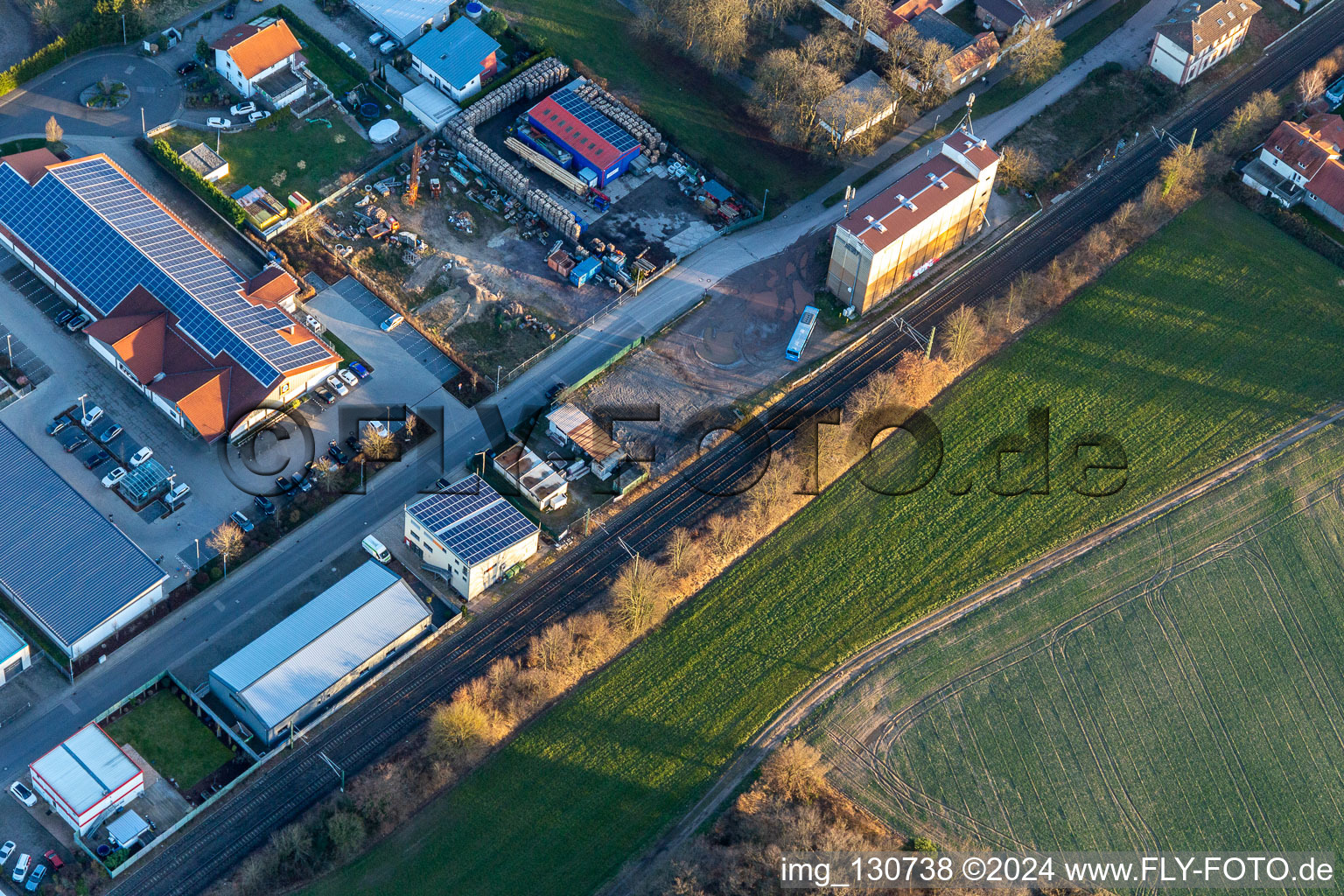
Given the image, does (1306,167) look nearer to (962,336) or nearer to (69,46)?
(962,336)

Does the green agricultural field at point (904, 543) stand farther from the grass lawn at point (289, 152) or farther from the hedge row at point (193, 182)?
the hedge row at point (193, 182)

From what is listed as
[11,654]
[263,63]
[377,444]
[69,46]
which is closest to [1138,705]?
[377,444]

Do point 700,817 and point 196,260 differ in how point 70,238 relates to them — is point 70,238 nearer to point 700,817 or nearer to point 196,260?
point 196,260

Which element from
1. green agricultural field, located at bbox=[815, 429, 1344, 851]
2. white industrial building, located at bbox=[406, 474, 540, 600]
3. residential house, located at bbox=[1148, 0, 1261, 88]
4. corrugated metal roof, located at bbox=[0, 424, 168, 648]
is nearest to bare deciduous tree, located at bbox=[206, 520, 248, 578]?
corrugated metal roof, located at bbox=[0, 424, 168, 648]

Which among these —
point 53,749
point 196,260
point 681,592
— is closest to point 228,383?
point 196,260

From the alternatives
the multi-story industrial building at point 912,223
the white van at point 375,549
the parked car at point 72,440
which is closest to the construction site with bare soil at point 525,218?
the multi-story industrial building at point 912,223

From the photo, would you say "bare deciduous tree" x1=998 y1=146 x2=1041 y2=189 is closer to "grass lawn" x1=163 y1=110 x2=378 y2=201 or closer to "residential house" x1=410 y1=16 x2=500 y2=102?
"residential house" x1=410 y1=16 x2=500 y2=102

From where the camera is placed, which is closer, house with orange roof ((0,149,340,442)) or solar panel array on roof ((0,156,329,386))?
house with orange roof ((0,149,340,442))
